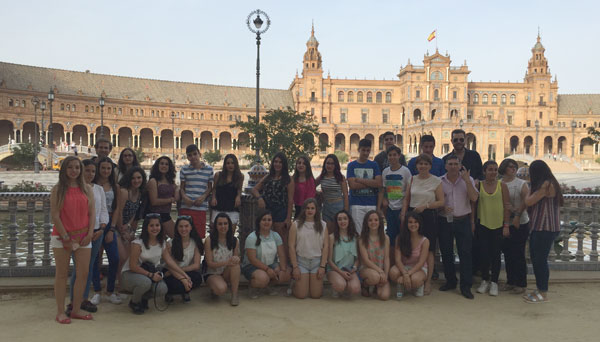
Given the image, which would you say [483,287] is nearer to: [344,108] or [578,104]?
[344,108]

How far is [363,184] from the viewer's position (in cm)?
676

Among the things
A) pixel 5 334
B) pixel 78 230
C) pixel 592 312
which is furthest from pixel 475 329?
pixel 5 334

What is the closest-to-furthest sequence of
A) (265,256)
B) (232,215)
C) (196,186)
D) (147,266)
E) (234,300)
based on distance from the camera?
(147,266)
(234,300)
(265,256)
(232,215)
(196,186)

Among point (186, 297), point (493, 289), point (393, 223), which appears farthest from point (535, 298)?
point (186, 297)

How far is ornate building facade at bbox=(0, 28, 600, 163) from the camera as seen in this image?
205 feet

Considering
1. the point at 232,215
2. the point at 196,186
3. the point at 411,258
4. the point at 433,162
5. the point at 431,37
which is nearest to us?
the point at 411,258

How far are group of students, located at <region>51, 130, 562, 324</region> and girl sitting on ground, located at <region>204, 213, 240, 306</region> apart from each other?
0.01m

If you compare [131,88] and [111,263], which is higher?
[131,88]

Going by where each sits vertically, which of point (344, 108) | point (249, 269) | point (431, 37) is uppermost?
point (431, 37)

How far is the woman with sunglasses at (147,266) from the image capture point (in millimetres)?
5422

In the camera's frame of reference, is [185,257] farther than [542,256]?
No

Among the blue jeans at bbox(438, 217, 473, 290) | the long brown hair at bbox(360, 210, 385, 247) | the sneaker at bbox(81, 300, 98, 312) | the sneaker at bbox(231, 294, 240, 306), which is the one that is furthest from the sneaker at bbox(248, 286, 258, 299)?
the blue jeans at bbox(438, 217, 473, 290)

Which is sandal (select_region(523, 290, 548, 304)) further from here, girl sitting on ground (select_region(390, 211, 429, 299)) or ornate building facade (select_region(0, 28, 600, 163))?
ornate building facade (select_region(0, 28, 600, 163))

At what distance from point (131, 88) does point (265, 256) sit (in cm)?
7028
